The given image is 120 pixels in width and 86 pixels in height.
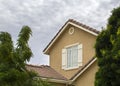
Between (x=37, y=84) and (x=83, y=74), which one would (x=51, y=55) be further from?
(x=37, y=84)


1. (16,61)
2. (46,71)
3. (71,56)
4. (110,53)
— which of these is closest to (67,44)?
(71,56)

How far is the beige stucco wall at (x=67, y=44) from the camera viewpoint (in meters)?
25.4

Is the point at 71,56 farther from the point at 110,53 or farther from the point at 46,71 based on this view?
the point at 110,53

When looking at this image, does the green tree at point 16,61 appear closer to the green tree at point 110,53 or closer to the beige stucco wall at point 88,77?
the green tree at point 110,53

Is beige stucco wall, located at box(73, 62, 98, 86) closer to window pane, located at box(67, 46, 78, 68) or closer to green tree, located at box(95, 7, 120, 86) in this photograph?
window pane, located at box(67, 46, 78, 68)

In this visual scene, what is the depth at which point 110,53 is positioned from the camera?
15.3 metres

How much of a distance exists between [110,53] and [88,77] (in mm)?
8634

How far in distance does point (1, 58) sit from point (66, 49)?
13.7 m

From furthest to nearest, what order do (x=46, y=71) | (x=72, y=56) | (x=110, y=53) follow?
(x=72, y=56) → (x=46, y=71) → (x=110, y=53)

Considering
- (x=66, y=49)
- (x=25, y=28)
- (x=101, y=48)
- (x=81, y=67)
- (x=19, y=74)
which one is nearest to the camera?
(x=19, y=74)

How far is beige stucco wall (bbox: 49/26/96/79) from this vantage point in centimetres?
2541

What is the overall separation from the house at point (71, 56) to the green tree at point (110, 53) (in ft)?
22.9

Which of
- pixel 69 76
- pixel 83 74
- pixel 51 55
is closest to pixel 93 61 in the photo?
pixel 83 74

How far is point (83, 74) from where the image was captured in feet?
79.1
